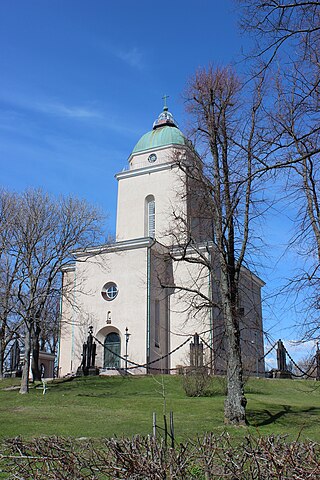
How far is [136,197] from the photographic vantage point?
3522 centimetres

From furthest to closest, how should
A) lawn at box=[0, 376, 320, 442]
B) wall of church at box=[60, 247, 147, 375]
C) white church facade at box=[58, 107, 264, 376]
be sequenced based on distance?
wall of church at box=[60, 247, 147, 375]
white church facade at box=[58, 107, 264, 376]
lawn at box=[0, 376, 320, 442]

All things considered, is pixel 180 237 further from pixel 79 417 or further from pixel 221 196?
pixel 79 417

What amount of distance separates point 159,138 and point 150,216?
5.87 meters

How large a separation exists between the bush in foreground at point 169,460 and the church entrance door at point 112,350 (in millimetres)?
26495

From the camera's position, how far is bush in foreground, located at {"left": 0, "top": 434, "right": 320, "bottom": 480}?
9.57 ft

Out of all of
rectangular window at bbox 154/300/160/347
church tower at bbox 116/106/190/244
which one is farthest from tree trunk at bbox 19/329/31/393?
church tower at bbox 116/106/190/244

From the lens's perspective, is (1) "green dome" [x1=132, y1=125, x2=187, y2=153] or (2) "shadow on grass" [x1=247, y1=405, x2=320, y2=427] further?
(1) "green dome" [x1=132, y1=125, x2=187, y2=153]

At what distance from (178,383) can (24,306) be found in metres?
7.87

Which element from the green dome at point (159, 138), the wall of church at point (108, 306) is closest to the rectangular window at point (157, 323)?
the wall of church at point (108, 306)

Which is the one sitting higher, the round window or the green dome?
the green dome

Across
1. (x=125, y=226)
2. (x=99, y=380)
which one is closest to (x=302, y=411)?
(x=99, y=380)

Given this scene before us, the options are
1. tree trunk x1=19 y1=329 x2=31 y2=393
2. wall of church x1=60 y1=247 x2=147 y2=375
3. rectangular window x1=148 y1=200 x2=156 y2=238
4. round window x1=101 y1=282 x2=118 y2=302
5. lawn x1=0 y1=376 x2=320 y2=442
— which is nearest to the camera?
lawn x1=0 y1=376 x2=320 y2=442

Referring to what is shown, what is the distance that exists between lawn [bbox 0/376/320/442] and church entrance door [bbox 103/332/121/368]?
4366 millimetres

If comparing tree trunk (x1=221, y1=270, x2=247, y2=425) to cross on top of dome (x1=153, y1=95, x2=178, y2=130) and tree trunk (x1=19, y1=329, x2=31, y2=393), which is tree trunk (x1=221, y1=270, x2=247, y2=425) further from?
cross on top of dome (x1=153, y1=95, x2=178, y2=130)
